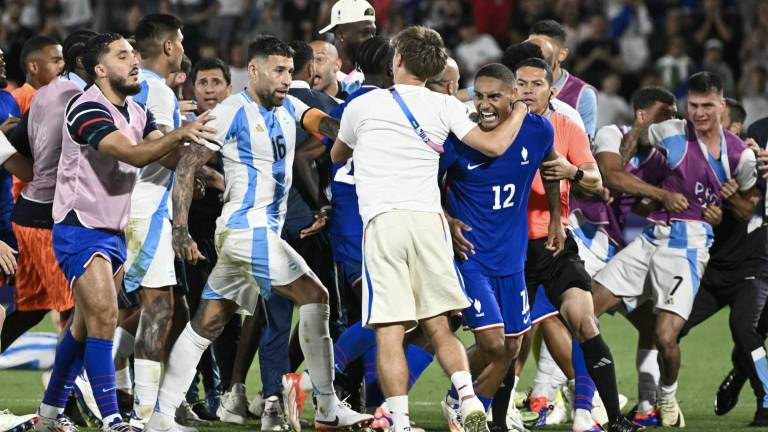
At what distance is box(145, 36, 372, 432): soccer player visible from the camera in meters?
7.44

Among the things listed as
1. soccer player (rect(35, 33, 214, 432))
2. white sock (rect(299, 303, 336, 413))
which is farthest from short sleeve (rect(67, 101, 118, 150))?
white sock (rect(299, 303, 336, 413))

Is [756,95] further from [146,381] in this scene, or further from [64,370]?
[64,370]

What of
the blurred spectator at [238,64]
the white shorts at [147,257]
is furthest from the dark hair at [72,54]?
the blurred spectator at [238,64]

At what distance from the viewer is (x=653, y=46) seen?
19.2 metres

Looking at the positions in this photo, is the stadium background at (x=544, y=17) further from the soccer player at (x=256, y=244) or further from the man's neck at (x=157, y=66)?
the soccer player at (x=256, y=244)

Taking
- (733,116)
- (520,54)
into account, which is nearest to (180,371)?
(520,54)

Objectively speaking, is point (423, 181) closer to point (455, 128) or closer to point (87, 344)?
point (455, 128)

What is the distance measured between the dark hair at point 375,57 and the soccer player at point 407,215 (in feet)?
4.00

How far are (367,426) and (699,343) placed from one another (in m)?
6.07

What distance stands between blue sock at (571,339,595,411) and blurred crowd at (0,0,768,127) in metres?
9.54

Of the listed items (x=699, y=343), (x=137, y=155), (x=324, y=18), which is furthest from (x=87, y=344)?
(x=324, y=18)

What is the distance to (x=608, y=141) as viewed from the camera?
30.2 ft

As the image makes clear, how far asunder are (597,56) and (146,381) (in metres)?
11.6

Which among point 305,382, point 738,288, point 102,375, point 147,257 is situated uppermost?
point 147,257
